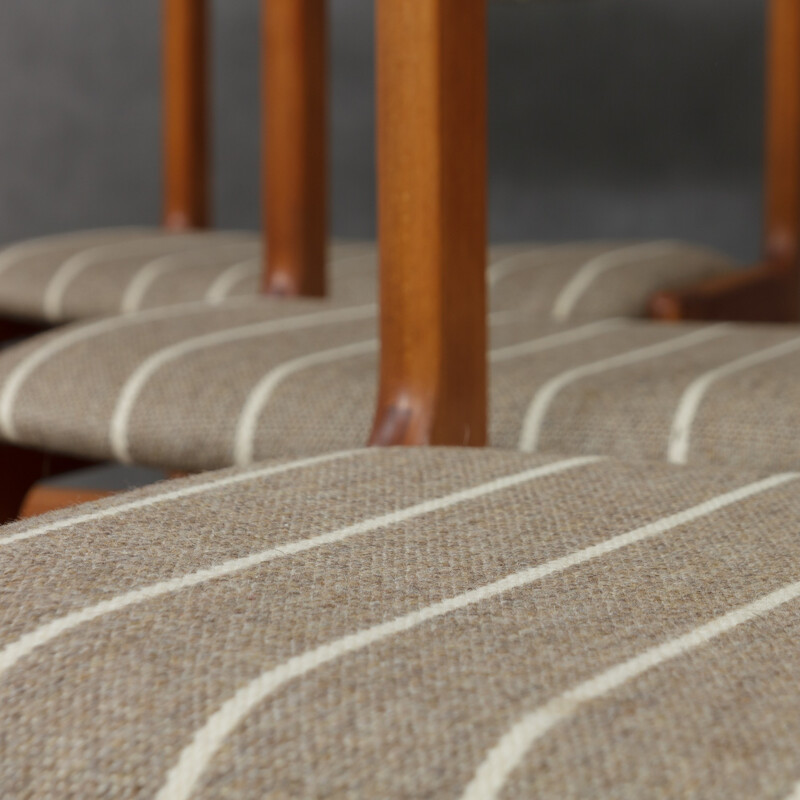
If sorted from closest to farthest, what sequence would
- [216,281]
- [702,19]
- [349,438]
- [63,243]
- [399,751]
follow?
[399,751], [349,438], [216,281], [63,243], [702,19]

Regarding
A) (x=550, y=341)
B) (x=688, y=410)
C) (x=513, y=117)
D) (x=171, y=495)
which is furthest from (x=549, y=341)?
(x=513, y=117)

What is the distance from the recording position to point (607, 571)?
21 cm

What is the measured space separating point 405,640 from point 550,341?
278 mm

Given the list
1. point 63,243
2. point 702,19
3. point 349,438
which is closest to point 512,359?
point 349,438

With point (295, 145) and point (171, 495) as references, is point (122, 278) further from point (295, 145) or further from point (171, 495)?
point (171, 495)

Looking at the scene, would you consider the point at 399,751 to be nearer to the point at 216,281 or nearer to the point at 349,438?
the point at 349,438

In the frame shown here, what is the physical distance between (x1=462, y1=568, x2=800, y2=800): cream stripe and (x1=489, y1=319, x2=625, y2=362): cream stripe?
0.73 feet

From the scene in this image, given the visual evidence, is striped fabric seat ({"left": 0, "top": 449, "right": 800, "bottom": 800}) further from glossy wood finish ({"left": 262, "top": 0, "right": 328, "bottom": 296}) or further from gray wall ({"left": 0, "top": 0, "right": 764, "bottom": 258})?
gray wall ({"left": 0, "top": 0, "right": 764, "bottom": 258})

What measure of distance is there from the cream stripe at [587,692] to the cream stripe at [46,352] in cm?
27

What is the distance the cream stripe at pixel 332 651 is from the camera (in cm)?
15

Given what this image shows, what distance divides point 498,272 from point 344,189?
733mm

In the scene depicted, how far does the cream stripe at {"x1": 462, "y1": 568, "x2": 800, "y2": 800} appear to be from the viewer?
0.14 m

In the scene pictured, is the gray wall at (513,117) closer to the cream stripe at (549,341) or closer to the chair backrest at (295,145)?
the chair backrest at (295,145)

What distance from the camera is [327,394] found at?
368 millimetres
